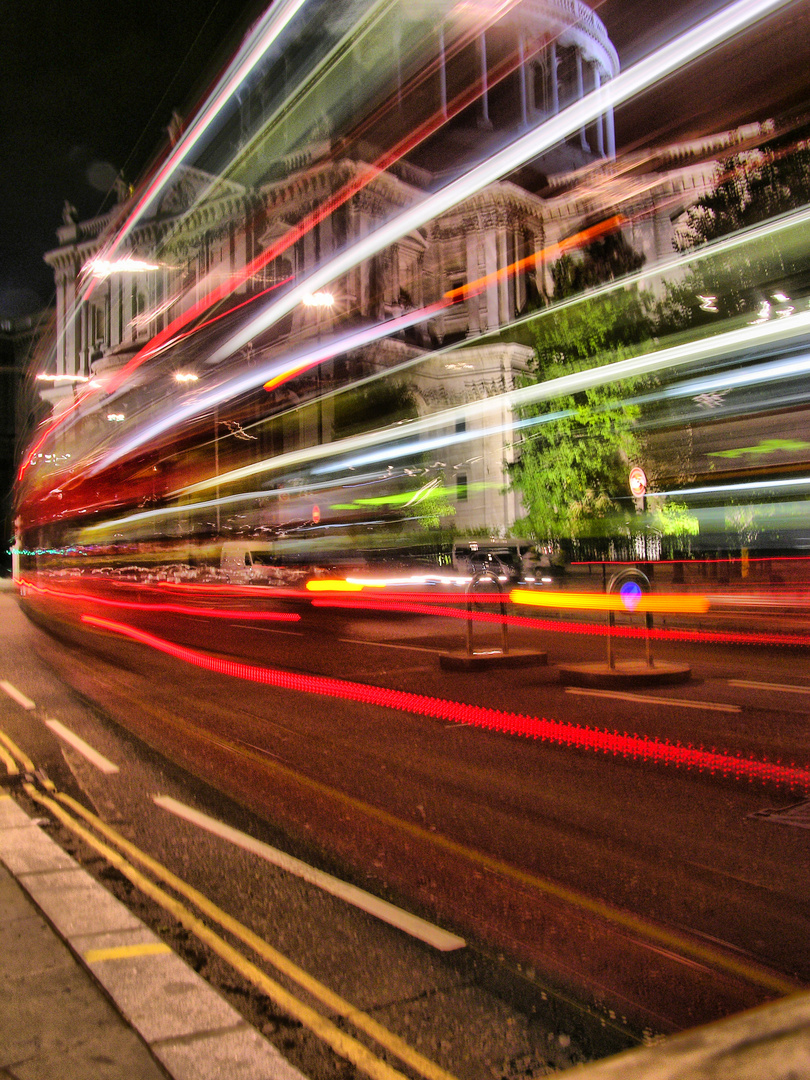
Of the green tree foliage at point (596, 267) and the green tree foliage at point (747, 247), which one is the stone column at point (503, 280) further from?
the green tree foliage at point (747, 247)

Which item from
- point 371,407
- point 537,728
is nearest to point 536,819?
point 537,728

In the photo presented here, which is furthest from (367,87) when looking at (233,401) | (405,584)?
(405,584)

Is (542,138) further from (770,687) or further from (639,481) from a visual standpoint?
(770,687)

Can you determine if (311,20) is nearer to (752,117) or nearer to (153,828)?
(752,117)

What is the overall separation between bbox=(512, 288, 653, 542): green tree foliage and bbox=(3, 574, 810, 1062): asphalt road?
20.2 m

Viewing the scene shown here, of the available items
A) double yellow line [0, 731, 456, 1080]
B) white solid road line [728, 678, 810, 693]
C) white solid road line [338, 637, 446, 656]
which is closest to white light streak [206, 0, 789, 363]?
white solid road line [338, 637, 446, 656]

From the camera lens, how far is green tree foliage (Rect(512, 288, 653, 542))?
29594 mm

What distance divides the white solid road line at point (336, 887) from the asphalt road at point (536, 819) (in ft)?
0.25

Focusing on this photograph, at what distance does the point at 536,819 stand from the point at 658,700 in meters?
3.82

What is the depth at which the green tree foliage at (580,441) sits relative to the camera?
97.1 feet

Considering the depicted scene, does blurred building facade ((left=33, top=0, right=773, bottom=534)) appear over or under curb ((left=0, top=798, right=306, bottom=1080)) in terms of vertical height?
over

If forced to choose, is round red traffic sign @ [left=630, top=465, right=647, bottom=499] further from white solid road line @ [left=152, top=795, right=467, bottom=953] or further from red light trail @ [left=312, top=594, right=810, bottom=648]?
white solid road line @ [left=152, top=795, right=467, bottom=953]

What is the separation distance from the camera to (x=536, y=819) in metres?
4.73

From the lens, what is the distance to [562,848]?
4.25 m
